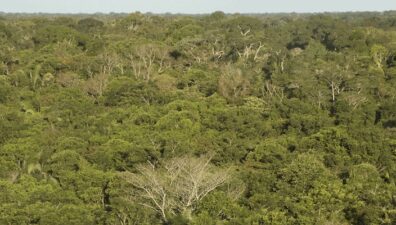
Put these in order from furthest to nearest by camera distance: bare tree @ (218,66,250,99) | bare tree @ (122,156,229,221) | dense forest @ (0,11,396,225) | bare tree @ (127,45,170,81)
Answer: bare tree @ (127,45,170,81) → bare tree @ (218,66,250,99) → dense forest @ (0,11,396,225) → bare tree @ (122,156,229,221)

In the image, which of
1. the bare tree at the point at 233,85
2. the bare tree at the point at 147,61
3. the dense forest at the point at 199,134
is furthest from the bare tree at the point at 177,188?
the bare tree at the point at 147,61

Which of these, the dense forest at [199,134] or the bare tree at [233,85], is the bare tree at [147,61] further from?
the bare tree at [233,85]

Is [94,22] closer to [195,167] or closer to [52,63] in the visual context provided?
[52,63]

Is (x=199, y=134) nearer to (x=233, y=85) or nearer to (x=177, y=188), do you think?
(x=177, y=188)

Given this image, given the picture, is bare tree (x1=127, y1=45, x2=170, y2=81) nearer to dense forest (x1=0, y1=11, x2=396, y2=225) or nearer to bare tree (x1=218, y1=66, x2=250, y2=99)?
dense forest (x1=0, y1=11, x2=396, y2=225)

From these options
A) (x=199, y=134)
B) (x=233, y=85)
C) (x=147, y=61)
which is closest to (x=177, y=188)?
(x=199, y=134)

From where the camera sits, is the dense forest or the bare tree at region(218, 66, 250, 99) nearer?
the dense forest

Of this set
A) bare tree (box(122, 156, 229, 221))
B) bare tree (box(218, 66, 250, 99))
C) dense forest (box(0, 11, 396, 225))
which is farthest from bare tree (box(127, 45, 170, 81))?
bare tree (box(122, 156, 229, 221))
